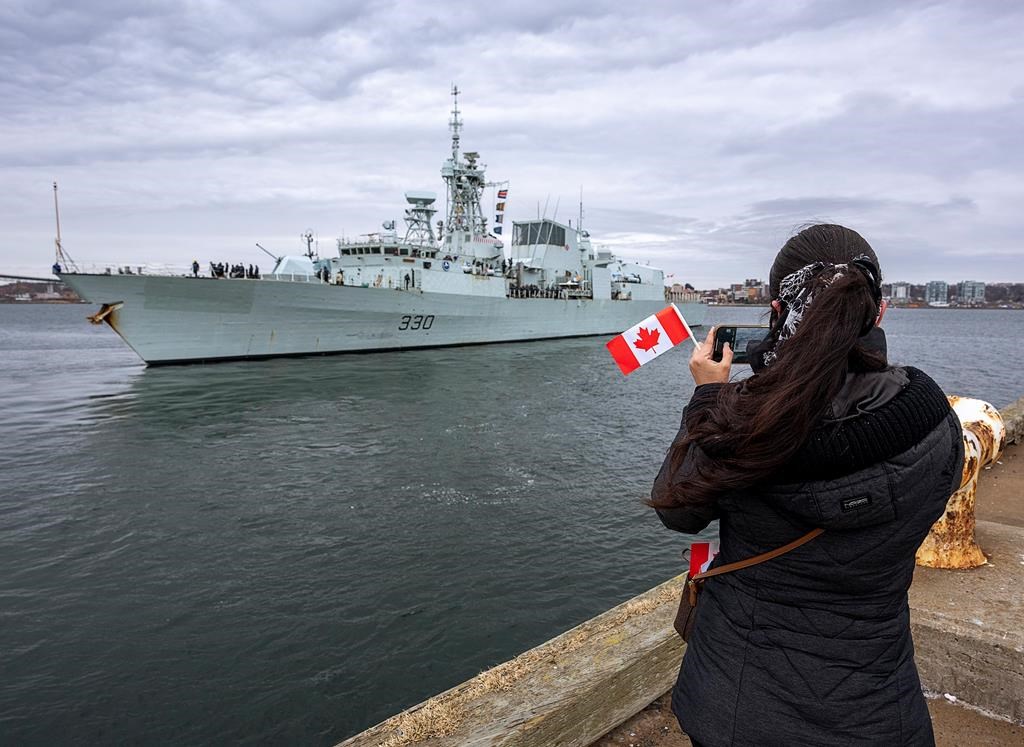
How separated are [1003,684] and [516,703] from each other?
2.12m

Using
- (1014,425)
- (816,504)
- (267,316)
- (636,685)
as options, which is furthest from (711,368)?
(267,316)

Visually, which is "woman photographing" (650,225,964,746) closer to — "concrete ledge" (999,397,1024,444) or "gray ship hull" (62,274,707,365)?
"concrete ledge" (999,397,1024,444)

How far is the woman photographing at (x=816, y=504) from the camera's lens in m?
1.22

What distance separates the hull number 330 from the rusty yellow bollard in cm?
2783

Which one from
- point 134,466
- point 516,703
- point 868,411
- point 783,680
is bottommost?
point 134,466

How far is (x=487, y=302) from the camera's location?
3453 cm

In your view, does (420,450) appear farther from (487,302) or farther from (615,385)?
(487,302)

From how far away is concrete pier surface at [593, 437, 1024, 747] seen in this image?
2.65 m

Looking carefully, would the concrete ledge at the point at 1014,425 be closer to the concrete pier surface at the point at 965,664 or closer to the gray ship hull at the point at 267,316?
the concrete pier surface at the point at 965,664

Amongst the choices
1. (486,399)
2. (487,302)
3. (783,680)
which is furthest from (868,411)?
(487,302)

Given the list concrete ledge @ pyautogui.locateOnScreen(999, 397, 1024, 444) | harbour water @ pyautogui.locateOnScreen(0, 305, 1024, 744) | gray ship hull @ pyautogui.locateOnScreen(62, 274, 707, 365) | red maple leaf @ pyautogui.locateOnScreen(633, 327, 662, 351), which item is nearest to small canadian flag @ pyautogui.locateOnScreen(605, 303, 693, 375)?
red maple leaf @ pyautogui.locateOnScreen(633, 327, 662, 351)

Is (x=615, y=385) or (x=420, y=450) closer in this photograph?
(x=420, y=450)

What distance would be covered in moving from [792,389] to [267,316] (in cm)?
2690

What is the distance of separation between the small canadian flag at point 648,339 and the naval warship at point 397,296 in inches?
934
